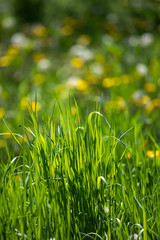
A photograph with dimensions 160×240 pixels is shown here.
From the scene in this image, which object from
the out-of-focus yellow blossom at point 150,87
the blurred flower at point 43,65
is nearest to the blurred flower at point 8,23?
the blurred flower at point 43,65

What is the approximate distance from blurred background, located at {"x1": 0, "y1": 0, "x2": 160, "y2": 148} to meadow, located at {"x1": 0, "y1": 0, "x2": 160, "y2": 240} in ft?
0.04

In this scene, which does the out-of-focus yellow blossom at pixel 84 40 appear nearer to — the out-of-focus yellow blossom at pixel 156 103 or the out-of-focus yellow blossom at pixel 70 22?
the out-of-focus yellow blossom at pixel 70 22

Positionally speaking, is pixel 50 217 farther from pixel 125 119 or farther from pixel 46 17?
pixel 46 17

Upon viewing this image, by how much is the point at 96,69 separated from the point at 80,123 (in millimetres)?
2049

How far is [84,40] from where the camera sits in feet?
14.0

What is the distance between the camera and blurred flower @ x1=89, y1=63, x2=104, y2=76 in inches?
140

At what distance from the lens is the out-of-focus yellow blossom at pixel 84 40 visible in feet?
14.0

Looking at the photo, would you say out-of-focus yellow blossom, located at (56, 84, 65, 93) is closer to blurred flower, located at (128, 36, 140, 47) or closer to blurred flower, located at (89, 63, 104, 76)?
blurred flower, located at (89, 63, 104, 76)

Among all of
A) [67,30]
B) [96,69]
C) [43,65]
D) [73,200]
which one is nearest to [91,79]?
[96,69]

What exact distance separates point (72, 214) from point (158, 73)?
217 centimetres

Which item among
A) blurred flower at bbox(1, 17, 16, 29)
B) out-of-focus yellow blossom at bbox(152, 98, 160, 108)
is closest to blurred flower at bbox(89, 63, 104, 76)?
out-of-focus yellow blossom at bbox(152, 98, 160, 108)

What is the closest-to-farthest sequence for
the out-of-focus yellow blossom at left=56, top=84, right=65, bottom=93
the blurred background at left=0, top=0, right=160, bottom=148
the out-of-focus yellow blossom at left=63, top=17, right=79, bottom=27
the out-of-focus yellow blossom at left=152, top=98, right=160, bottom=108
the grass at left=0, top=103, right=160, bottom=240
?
1. the grass at left=0, top=103, right=160, bottom=240
2. the out-of-focus yellow blossom at left=152, top=98, right=160, bottom=108
3. the blurred background at left=0, top=0, right=160, bottom=148
4. the out-of-focus yellow blossom at left=56, top=84, right=65, bottom=93
5. the out-of-focus yellow blossom at left=63, top=17, right=79, bottom=27

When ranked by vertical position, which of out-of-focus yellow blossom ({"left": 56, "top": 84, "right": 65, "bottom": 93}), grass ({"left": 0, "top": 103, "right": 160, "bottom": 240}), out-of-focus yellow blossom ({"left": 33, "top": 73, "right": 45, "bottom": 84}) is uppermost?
grass ({"left": 0, "top": 103, "right": 160, "bottom": 240})

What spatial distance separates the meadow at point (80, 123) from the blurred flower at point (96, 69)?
0.05 feet
